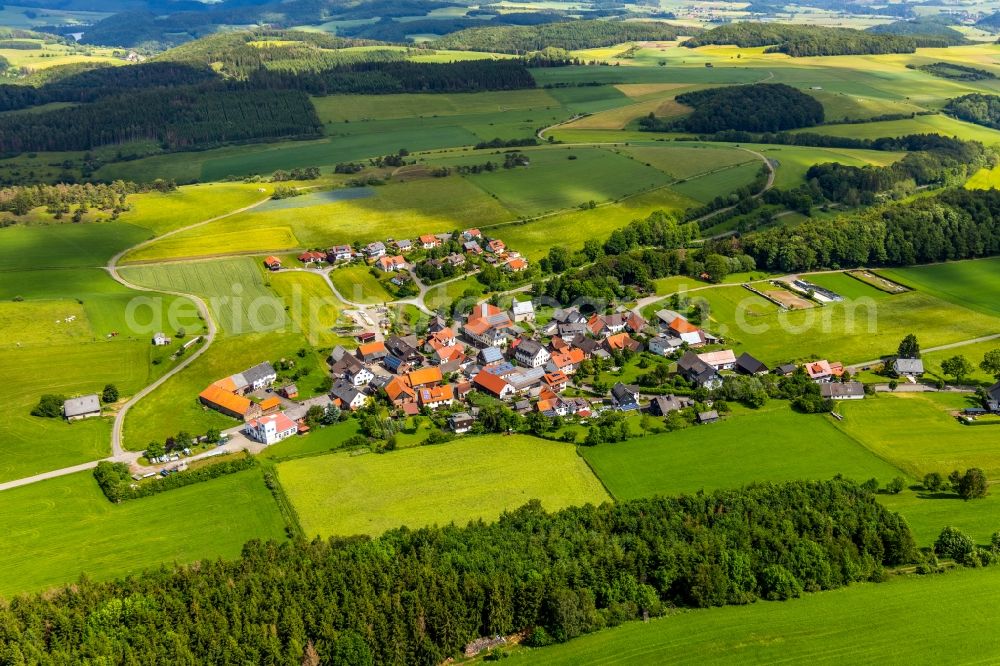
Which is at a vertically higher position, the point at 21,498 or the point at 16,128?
the point at 16,128

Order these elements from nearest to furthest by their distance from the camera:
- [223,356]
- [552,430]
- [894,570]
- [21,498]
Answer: [894,570], [21,498], [552,430], [223,356]

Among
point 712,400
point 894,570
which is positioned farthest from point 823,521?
point 712,400

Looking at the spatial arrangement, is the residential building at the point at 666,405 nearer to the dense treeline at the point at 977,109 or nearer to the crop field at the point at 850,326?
the crop field at the point at 850,326

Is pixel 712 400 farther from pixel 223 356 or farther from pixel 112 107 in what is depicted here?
pixel 112 107

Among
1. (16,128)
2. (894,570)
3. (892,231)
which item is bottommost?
(894,570)

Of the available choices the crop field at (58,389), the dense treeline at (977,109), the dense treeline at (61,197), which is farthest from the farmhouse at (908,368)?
the dense treeline at (977,109)
